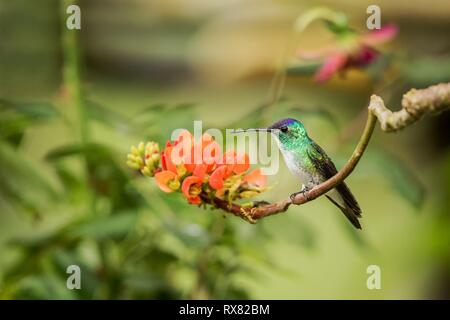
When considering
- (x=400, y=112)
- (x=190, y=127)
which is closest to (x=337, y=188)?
(x=400, y=112)

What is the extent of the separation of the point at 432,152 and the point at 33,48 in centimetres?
54

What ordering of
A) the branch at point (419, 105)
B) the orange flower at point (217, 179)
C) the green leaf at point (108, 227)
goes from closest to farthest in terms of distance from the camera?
the branch at point (419, 105) → the orange flower at point (217, 179) → the green leaf at point (108, 227)

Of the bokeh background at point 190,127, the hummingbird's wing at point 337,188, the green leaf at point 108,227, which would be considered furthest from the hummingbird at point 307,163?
the green leaf at point 108,227

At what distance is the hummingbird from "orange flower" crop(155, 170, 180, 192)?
7cm

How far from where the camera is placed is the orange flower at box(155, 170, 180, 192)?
0.32 m

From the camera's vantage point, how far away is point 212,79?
0.81m

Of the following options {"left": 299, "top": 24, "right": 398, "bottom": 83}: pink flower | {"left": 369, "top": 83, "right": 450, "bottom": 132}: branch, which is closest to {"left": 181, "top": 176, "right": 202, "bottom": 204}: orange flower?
{"left": 369, "top": 83, "right": 450, "bottom": 132}: branch

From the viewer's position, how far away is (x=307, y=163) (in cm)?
35

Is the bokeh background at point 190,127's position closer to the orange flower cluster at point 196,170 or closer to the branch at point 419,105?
the orange flower cluster at point 196,170

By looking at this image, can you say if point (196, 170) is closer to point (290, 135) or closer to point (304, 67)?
point (290, 135)

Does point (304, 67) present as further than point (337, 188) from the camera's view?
Yes

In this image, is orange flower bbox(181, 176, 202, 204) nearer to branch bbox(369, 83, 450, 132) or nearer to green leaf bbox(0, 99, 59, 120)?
branch bbox(369, 83, 450, 132)

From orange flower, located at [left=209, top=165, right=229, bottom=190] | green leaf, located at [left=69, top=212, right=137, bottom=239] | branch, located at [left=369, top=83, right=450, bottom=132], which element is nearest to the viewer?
branch, located at [left=369, top=83, right=450, bottom=132]

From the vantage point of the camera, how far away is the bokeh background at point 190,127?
569 mm
